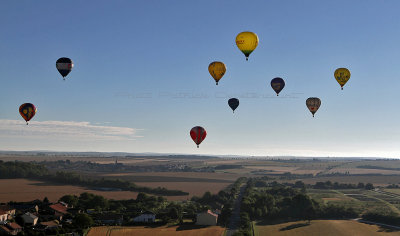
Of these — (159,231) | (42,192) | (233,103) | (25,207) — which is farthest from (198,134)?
(42,192)

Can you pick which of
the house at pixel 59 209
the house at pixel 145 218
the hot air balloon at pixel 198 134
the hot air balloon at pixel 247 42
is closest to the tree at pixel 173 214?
the house at pixel 145 218

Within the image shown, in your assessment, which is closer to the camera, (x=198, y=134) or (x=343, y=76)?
(x=198, y=134)

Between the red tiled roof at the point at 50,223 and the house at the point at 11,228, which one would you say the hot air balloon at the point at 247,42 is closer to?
the red tiled roof at the point at 50,223

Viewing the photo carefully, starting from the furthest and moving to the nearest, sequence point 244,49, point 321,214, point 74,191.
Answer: point 74,191, point 321,214, point 244,49

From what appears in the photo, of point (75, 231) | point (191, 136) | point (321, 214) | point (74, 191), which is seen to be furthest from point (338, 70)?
point (74, 191)

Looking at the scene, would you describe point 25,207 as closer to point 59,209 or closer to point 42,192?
point 59,209

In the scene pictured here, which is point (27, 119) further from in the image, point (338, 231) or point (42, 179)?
point (42, 179)
